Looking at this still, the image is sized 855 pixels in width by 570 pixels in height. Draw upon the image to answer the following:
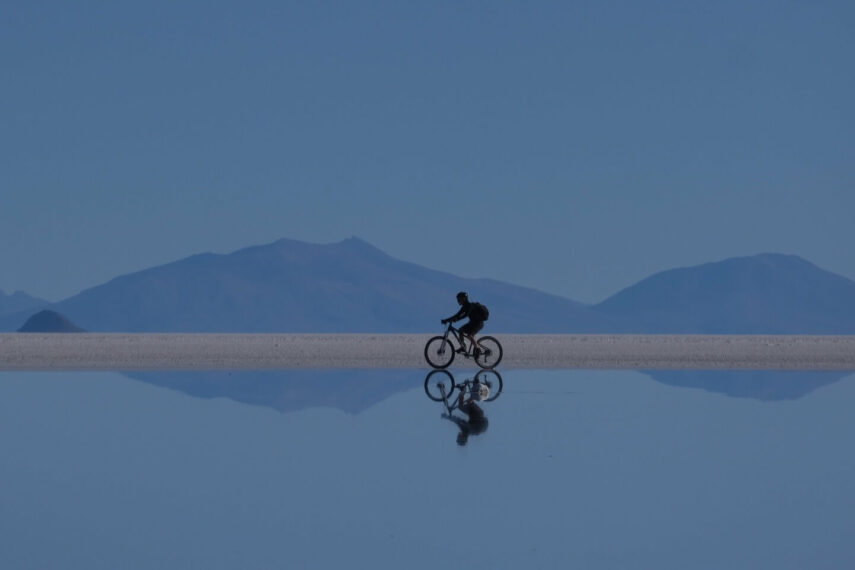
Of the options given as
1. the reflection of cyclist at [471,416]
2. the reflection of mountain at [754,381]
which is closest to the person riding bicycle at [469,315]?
the reflection of cyclist at [471,416]

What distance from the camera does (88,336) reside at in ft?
96.5

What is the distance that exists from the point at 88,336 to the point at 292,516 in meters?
22.2

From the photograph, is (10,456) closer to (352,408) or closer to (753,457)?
(352,408)

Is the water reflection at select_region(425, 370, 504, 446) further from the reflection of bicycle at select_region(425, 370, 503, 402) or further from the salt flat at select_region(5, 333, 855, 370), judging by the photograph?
the salt flat at select_region(5, 333, 855, 370)

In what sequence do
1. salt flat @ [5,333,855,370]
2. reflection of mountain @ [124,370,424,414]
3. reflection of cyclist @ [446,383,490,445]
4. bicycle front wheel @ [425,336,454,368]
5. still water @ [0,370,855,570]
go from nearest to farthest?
still water @ [0,370,855,570], reflection of cyclist @ [446,383,490,445], reflection of mountain @ [124,370,424,414], bicycle front wheel @ [425,336,454,368], salt flat @ [5,333,855,370]

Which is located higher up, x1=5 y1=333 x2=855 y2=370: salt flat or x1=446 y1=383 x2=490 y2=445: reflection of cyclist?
x1=5 y1=333 x2=855 y2=370: salt flat

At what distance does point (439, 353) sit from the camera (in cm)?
2020

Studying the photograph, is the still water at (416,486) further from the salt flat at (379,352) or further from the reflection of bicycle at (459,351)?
the salt flat at (379,352)

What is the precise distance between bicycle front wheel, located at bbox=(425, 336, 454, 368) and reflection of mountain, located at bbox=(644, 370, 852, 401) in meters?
3.51

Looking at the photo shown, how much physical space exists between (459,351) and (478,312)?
945 millimetres

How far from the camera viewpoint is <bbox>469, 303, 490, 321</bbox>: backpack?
18844 millimetres

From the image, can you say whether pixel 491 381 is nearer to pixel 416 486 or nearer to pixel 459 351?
pixel 459 351

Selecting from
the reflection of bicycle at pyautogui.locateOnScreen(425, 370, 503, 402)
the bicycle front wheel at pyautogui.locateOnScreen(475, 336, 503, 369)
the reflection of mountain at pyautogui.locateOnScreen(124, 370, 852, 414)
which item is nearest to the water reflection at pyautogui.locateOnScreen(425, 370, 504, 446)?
the reflection of bicycle at pyautogui.locateOnScreen(425, 370, 503, 402)

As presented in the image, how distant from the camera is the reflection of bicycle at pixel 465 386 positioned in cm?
1630
